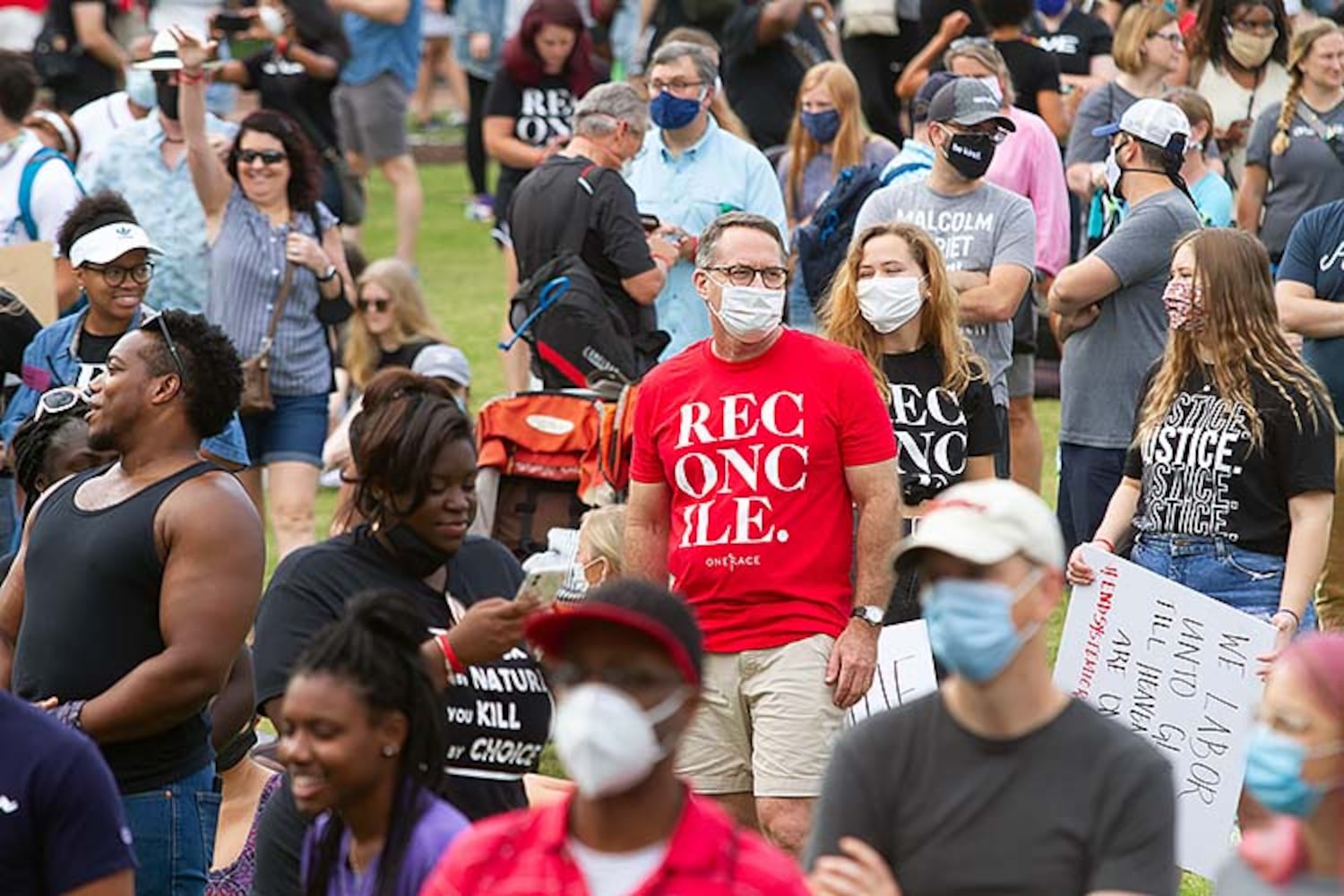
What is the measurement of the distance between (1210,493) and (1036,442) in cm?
328

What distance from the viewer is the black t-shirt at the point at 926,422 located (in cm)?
723

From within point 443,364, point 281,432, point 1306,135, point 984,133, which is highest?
point 984,133

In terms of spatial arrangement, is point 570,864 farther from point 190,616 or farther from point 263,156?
point 263,156

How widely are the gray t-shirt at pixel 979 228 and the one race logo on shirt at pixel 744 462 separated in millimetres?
2187

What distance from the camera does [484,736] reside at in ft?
16.4

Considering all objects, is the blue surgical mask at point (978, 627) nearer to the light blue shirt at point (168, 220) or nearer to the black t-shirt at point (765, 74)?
the light blue shirt at point (168, 220)

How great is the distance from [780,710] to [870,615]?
1.16 feet

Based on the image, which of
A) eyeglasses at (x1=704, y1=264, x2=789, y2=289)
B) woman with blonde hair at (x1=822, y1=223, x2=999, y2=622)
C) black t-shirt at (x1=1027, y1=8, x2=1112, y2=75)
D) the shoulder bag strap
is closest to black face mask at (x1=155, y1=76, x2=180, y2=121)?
the shoulder bag strap

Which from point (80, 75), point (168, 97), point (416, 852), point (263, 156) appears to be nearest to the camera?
point (416, 852)

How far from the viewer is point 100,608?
17.9 feet

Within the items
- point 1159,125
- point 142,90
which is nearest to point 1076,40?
point 142,90

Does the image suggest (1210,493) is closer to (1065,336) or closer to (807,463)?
(807,463)

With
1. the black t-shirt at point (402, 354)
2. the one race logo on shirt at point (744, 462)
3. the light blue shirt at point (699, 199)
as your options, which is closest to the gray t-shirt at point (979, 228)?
the light blue shirt at point (699, 199)

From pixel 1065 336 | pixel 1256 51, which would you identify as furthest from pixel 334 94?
pixel 1065 336
